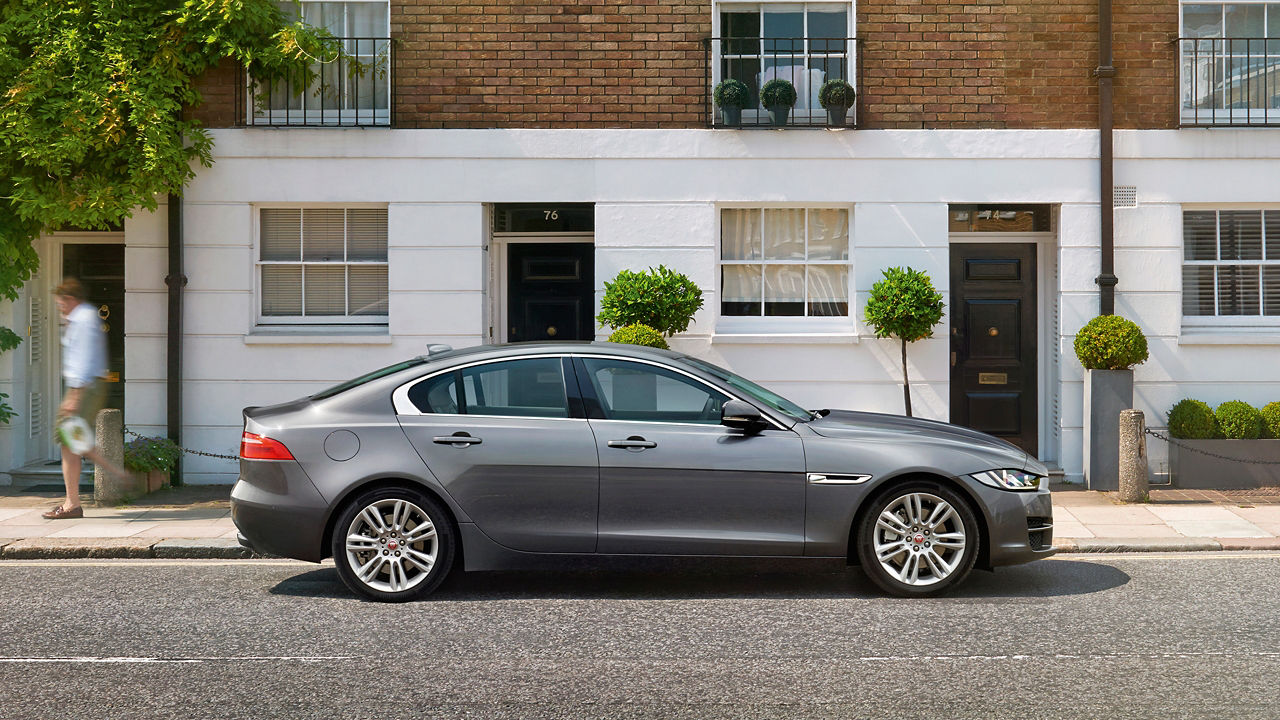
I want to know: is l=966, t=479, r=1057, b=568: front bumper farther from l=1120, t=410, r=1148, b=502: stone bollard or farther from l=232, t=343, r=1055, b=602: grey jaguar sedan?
l=1120, t=410, r=1148, b=502: stone bollard

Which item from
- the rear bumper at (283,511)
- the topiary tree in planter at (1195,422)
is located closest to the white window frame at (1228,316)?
the topiary tree in planter at (1195,422)

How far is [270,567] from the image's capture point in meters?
8.64

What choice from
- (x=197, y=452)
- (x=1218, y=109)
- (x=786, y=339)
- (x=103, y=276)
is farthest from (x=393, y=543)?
(x=1218, y=109)

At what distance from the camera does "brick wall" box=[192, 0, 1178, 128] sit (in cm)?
1238

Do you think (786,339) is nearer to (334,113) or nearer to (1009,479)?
(334,113)

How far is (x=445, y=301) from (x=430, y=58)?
2387mm

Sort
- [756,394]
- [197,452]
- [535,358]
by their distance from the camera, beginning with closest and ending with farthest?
1. [535,358]
2. [756,394]
3. [197,452]

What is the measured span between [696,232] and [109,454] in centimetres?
572

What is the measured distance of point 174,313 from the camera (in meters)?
12.3

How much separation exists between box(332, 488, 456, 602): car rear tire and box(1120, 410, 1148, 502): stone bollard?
6.29 meters

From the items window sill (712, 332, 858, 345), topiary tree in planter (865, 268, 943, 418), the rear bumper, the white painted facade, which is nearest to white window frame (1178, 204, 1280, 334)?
the white painted facade

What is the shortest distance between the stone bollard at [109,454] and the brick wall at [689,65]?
Result: 3.24 m

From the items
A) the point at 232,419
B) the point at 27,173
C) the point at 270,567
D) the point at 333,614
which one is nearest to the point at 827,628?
the point at 333,614

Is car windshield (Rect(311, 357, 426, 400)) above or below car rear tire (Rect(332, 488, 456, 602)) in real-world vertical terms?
above
